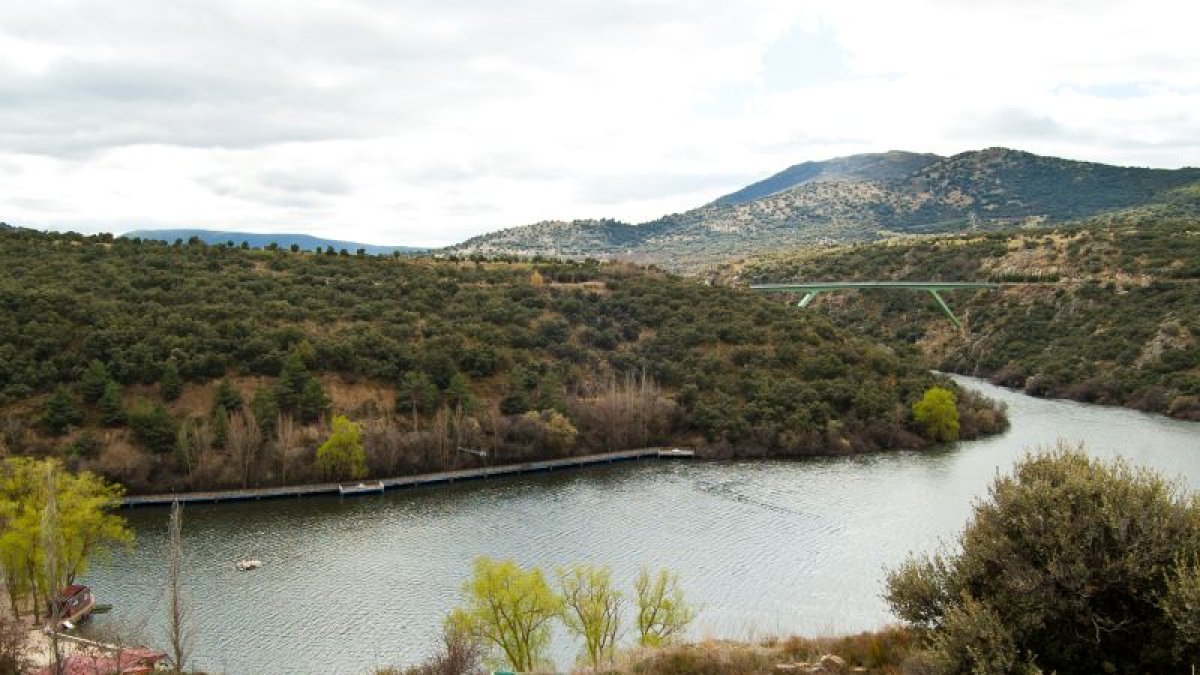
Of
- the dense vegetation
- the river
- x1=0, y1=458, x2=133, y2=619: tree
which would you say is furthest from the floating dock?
the dense vegetation

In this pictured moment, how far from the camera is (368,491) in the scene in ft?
186

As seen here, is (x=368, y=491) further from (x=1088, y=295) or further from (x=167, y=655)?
(x=1088, y=295)

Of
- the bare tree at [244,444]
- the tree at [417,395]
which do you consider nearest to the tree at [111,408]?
the bare tree at [244,444]

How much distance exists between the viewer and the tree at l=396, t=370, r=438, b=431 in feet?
209

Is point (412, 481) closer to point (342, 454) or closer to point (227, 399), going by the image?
point (342, 454)

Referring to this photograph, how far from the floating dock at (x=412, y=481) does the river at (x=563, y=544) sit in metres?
1.11

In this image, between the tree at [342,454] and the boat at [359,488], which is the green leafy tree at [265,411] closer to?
the tree at [342,454]

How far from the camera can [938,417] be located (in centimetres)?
7075

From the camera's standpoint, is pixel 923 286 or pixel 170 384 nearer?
pixel 170 384

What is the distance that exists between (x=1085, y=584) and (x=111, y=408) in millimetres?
54796

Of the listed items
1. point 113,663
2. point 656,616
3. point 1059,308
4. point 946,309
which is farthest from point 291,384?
point 1059,308

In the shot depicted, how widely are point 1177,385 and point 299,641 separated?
76803 mm

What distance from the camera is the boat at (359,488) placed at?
56.1m

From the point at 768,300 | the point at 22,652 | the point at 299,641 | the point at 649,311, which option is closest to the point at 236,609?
the point at 299,641
